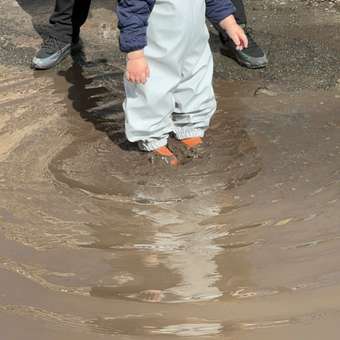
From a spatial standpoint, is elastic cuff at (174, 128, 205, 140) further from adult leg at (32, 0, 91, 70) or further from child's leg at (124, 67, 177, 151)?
adult leg at (32, 0, 91, 70)

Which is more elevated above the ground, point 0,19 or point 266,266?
point 266,266

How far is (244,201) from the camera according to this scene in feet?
9.47

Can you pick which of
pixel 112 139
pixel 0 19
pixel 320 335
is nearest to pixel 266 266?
pixel 320 335

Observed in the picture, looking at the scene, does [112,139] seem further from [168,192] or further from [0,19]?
[0,19]

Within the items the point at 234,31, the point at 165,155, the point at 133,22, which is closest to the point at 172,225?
the point at 165,155

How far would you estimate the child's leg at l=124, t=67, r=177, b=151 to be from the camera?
307 centimetres

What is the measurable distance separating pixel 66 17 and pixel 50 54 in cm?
26

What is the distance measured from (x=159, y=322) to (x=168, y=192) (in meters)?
0.95

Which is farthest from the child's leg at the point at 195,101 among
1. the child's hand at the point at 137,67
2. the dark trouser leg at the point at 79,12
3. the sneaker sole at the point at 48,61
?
the dark trouser leg at the point at 79,12

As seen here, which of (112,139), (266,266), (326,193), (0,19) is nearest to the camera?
(266,266)

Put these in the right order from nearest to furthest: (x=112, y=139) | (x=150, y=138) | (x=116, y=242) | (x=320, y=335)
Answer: (x=320, y=335), (x=116, y=242), (x=150, y=138), (x=112, y=139)

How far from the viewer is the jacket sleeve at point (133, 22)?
113 inches

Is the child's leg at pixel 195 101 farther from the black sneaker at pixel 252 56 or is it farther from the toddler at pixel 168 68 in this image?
the black sneaker at pixel 252 56

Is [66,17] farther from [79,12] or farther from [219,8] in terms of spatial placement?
[219,8]
